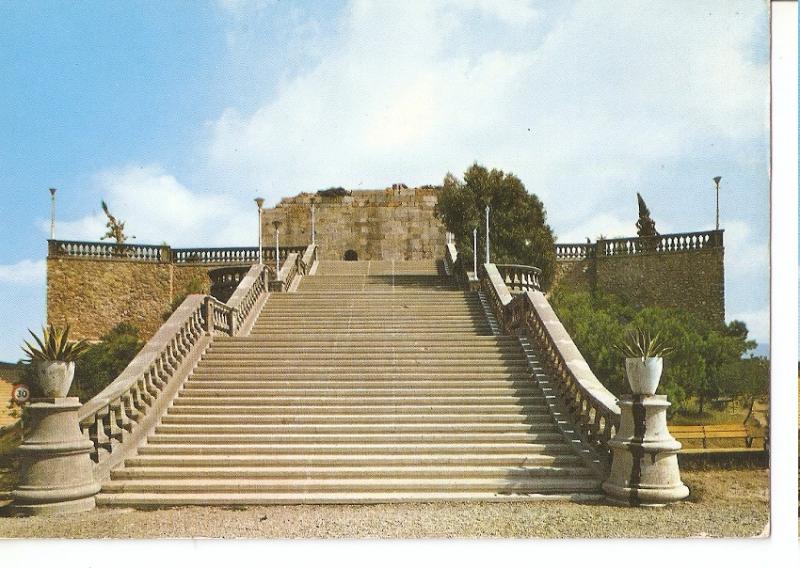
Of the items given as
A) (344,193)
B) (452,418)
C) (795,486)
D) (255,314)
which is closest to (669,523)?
(795,486)

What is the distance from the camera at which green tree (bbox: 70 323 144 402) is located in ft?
55.7

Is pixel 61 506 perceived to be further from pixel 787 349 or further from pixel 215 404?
pixel 787 349

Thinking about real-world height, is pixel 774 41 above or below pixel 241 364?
above

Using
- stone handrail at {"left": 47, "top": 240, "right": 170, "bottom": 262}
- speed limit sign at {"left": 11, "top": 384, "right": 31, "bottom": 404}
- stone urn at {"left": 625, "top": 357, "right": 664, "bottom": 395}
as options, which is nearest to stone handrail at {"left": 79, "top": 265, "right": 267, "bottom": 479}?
speed limit sign at {"left": 11, "top": 384, "right": 31, "bottom": 404}

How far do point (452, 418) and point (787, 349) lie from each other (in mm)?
4248

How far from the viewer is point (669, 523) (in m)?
7.82

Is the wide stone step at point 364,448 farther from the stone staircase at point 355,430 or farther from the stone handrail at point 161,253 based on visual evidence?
the stone handrail at point 161,253

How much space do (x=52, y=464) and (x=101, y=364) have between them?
420 inches

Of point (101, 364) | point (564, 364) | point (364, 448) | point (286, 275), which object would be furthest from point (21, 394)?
point (286, 275)

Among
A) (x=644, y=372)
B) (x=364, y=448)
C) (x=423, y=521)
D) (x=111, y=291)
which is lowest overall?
(x=423, y=521)

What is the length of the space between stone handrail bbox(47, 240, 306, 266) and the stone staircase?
12644mm

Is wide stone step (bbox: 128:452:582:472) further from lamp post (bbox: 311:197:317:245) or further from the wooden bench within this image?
lamp post (bbox: 311:197:317:245)

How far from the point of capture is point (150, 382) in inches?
429

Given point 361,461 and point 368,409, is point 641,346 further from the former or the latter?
point 368,409
